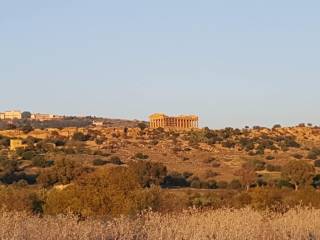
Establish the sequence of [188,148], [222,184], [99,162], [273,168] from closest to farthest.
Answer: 1. [222,184]
2. [99,162]
3. [273,168]
4. [188,148]

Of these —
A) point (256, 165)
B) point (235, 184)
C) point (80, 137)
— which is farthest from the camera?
point (80, 137)

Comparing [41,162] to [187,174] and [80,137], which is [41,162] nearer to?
[187,174]

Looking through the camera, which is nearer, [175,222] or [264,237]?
[264,237]

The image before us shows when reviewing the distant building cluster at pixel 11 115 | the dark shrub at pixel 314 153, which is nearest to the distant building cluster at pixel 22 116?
the distant building cluster at pixel 11 115

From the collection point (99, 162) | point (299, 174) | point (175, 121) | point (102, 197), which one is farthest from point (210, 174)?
point (175, 121)

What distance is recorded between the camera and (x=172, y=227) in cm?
1311

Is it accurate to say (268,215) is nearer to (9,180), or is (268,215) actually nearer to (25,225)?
(25,225)

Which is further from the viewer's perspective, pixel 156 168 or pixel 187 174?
pixel 187 174

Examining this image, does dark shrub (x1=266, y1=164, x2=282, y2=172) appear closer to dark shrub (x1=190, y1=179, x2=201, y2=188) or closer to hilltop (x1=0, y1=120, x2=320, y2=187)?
hilltop (x1=0, y1=120, x2=320, y2=187)

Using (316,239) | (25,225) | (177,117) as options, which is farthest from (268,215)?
(177,117)

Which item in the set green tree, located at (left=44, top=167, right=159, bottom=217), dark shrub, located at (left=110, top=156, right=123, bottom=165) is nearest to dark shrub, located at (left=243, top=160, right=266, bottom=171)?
dark shrub, located at (left=110, top=156, right=123, bottom=165)

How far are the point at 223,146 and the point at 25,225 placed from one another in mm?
59894

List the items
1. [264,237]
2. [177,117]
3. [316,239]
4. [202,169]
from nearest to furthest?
[264,237]
[316,239]
[202,169]
[177,117]

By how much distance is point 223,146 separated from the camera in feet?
234
